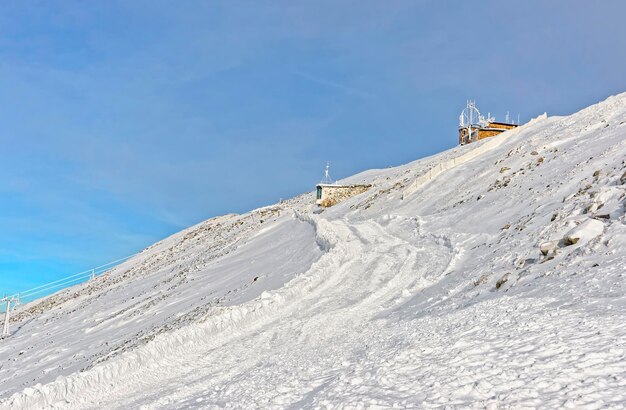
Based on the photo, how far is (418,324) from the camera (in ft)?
42.8

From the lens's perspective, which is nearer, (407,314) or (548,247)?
(407,314)

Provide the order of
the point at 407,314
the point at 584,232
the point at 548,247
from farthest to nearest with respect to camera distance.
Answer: the point at 548,247 < the point at 584,232 < the point at 407,314

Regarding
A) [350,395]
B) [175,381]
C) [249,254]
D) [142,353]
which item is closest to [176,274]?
[249,254]

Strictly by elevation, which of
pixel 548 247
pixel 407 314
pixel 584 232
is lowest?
pixel 407 314

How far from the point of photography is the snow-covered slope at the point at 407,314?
8.77 meters

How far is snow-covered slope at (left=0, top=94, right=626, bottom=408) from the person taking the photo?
8.77m

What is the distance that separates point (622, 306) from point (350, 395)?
17.2 ft

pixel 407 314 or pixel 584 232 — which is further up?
pixel 584 232

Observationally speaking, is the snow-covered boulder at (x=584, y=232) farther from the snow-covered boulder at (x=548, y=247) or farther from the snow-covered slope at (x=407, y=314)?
the snow-covered boulder at (x=548, y=247)

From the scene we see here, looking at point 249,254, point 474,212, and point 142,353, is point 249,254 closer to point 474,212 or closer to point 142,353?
point 474,212

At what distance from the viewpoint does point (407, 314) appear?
14984 millimetres

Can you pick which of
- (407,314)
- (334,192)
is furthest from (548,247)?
(334,192)

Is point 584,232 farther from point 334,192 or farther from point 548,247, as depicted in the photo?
point 334,192

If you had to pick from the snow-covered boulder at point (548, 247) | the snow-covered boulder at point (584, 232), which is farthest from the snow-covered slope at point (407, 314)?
the snow-covered boulder at point (548, 247)
